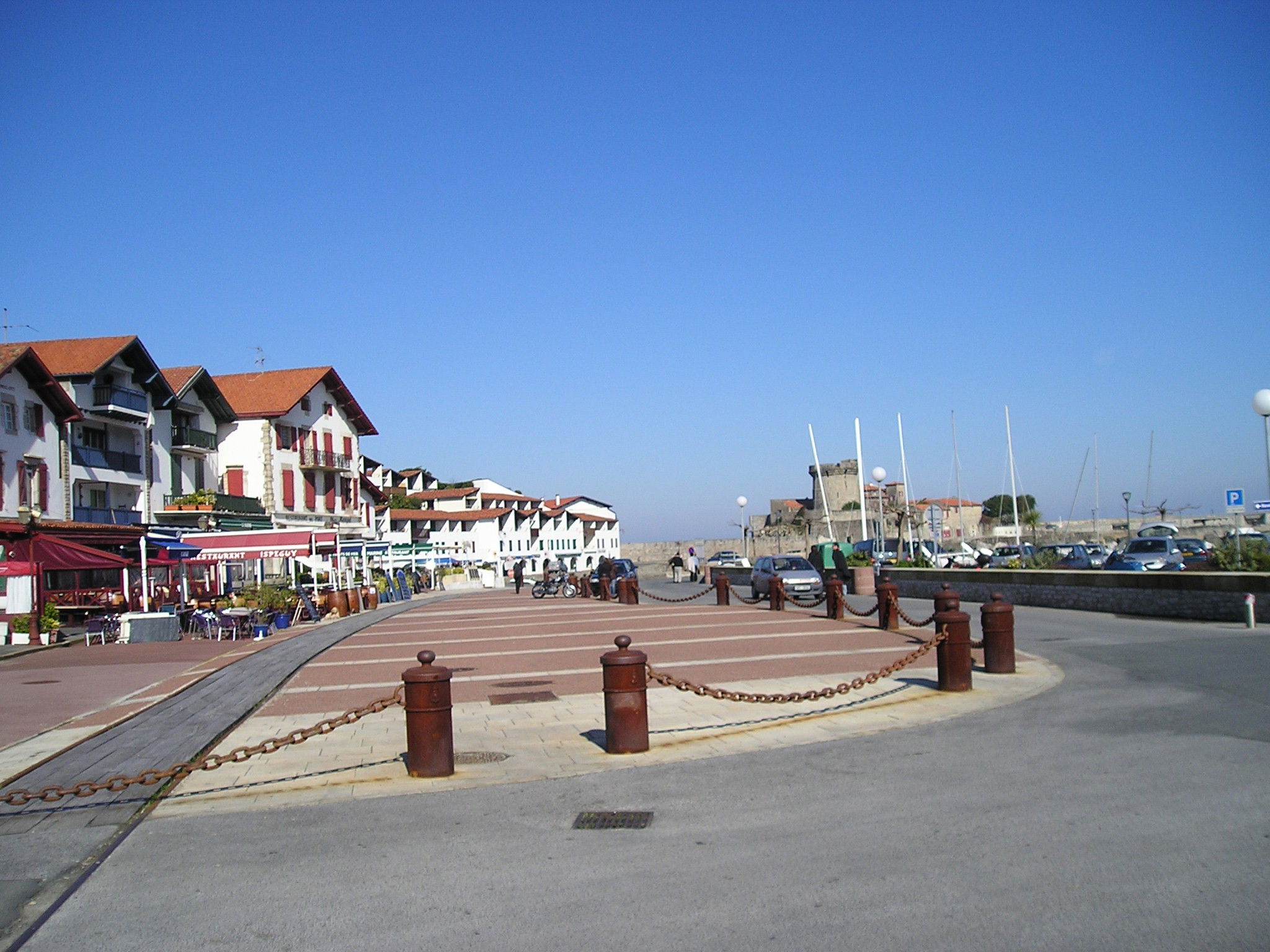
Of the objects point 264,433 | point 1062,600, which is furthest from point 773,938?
point 264,433

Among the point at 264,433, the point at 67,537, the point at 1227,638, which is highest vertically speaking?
the point at 264,433

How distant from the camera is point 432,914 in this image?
5262mm

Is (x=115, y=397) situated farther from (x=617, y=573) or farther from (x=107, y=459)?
(x=617, y=573)

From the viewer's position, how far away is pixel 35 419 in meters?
37.3

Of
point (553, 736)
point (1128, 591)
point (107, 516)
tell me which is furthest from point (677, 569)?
point (553, 736)

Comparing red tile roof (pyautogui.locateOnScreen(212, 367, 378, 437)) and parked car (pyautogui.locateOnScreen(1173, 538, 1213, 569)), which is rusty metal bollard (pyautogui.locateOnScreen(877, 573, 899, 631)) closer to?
parked car (pyautogui.locateOnScreen(1173, 538, 1213, 569))

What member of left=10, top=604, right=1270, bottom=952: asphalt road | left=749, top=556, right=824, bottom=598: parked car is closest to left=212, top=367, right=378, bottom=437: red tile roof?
left=749, top=556, right=824, bottom=598: parked car

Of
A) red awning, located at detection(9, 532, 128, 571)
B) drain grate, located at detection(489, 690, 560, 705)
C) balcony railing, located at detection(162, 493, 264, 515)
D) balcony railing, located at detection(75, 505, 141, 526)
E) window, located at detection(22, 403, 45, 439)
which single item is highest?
window, located at detection(22, 403, 45, 439)

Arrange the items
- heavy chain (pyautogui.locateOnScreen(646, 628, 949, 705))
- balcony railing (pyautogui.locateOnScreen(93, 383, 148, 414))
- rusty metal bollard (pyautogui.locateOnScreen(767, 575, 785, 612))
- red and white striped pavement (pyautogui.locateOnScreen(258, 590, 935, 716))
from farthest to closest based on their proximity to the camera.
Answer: balcony railing (pyautogui.locateOnScreen(93, 383, 148, 414)) → rusty metal bollard (pyautogui.locateOnScreen(767, 575, 785, 612)) → red and white striped pavement (pyautogui.locateOnScreen(258, 590, 935, 716)) → heavy chain (pyautogui.locateOnScreen(646, 628, 949, 705))

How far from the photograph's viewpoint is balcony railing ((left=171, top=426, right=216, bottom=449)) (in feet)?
156

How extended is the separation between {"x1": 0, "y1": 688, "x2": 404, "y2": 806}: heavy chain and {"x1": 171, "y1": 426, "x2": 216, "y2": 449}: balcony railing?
41.9 meters

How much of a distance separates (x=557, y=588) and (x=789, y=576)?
524 inches

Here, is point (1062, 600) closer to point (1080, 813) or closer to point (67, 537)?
point (1080, 813)

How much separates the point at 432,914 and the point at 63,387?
Answer: 41.5 metres
